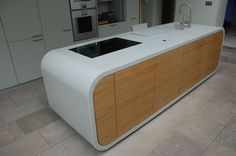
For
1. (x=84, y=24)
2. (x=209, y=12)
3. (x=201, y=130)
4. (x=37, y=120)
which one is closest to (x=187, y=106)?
(x=201, y=130)

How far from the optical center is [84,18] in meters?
3.47

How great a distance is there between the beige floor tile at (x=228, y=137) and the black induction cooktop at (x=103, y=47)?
1302 mm

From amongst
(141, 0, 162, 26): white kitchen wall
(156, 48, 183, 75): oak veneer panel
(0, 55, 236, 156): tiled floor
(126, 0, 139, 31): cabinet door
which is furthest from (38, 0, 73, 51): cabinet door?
(141, 0, 162, 26): white kitchen wall

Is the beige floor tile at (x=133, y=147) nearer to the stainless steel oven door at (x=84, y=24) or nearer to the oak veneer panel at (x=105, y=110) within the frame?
the oak veneer panel at (x=105, y=110)

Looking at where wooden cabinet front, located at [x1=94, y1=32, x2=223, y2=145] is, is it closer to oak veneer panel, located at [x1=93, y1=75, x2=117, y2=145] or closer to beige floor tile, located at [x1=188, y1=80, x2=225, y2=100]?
oak veneer panel, located at [x1=93, y1=75, x2=117, y2=145]

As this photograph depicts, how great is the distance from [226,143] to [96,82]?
1.39 m

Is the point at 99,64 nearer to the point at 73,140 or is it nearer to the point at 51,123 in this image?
the point at 73,140

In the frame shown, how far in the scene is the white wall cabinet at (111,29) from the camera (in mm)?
3799

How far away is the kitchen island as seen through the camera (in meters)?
1.53

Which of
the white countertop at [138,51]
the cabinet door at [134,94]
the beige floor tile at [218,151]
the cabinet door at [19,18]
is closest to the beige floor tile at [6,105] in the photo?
the cabinet door at [19,18]

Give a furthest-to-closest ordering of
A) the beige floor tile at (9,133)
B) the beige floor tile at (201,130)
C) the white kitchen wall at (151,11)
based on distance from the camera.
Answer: the white kitchen wall at (151,11) → the beige floor tile at (9,133) → the beige floor tile at (201,130)

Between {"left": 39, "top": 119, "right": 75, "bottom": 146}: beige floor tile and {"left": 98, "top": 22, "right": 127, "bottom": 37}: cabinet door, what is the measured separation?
7.03 feet

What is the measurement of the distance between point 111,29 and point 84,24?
0.66 meters

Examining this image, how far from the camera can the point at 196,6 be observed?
4.26m
